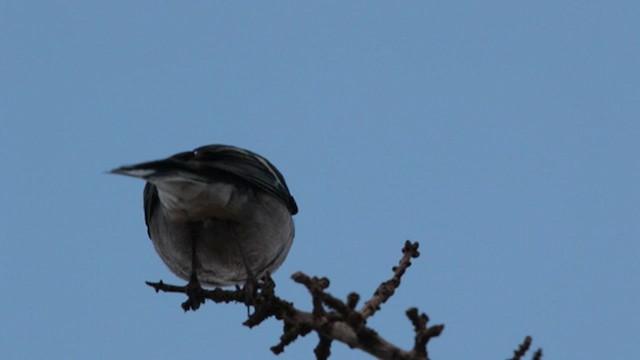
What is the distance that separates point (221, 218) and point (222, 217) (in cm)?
3

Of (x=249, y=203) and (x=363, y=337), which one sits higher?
(x=249, y=203)

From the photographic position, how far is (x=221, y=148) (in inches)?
335

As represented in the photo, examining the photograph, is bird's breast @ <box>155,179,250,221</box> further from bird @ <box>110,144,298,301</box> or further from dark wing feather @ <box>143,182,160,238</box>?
dark wing feather @ <box>143,182,160,238</box>

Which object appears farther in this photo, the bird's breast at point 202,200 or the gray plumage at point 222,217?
the gray plumage at point 222,217

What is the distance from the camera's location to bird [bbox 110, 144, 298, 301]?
7902mm

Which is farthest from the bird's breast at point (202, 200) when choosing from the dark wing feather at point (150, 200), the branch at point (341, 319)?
the branch at point (341, 319)

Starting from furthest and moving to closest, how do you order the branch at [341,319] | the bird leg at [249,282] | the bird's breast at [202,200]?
the bird's breast at [202,200], the bird leg at [249,282], the branch at [341,319]

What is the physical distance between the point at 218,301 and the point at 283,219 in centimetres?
150

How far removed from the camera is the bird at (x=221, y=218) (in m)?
7.90

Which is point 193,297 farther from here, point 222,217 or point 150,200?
point 150,200

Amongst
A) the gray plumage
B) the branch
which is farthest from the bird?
the branch

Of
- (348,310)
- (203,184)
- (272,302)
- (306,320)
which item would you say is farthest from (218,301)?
(348,310)

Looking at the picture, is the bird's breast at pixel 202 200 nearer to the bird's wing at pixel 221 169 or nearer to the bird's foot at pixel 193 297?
the bird's wing at pixel 221 169

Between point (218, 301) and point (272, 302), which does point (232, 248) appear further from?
point (272, 302)
